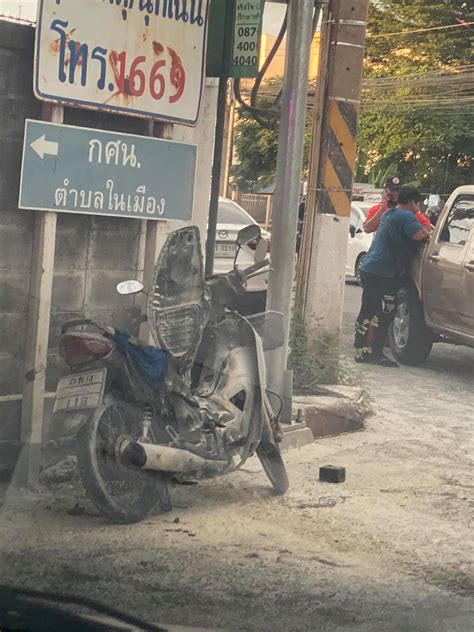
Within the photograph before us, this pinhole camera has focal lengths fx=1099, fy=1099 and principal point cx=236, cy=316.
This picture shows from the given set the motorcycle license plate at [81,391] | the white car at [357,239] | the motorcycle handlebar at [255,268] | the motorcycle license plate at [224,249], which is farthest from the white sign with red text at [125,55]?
the white car at [357,239]

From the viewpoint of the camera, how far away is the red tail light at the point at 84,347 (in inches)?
187

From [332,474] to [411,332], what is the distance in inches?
181

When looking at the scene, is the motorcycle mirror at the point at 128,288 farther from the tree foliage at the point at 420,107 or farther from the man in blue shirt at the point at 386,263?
the tree foliage at the point at 420,107

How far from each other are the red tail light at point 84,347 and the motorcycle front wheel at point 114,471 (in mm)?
210

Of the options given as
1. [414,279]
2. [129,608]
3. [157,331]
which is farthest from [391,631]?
[414,279]

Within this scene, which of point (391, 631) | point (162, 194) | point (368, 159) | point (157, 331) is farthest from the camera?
point (368, 159)

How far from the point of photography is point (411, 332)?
1036cm

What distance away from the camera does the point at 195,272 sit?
538 cm

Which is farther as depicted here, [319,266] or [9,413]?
[319,266]

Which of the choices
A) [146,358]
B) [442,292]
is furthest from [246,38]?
[442,292]

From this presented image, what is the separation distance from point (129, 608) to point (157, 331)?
1.65 m

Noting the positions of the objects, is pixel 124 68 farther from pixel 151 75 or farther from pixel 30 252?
pixel 30 252

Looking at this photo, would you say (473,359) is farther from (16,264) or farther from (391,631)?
(391,631)

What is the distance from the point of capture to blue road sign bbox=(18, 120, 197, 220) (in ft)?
17.1
